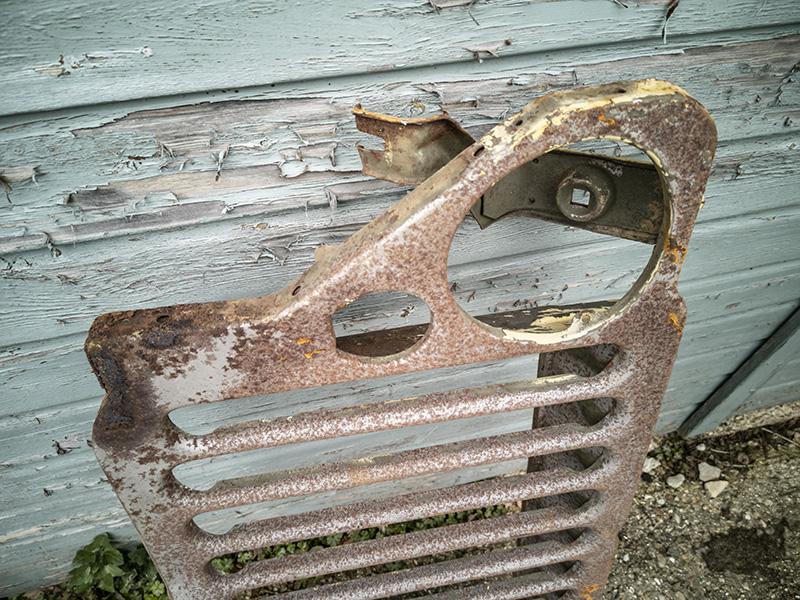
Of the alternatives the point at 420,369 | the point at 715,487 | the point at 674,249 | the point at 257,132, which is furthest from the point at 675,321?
the point at 715,487

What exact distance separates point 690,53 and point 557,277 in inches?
25.7

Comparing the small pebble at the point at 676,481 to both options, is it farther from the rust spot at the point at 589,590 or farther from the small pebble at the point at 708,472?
the rust spot at the point at 589,590

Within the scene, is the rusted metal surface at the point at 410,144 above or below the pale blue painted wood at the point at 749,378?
above

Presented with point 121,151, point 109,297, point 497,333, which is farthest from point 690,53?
point 109,297

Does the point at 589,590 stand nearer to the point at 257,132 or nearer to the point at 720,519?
the point at 720,519

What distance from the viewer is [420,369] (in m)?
0.90

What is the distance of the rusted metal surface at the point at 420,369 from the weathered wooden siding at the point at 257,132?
0.95 feet

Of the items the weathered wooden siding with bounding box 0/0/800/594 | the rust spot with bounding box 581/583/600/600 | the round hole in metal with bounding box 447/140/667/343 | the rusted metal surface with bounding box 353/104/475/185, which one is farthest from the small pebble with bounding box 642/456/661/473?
the rusted metal surface with bounding box 353/104/475/185

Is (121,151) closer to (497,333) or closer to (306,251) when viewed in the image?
(306,251)

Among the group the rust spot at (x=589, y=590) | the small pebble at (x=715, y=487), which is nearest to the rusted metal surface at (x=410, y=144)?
the rust spot at (x=589, y=590)

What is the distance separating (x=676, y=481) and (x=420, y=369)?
208 cm

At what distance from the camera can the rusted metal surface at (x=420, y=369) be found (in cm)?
73

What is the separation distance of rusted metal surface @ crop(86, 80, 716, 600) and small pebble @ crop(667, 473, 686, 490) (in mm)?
1188

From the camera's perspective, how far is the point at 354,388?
1633 millimetres
